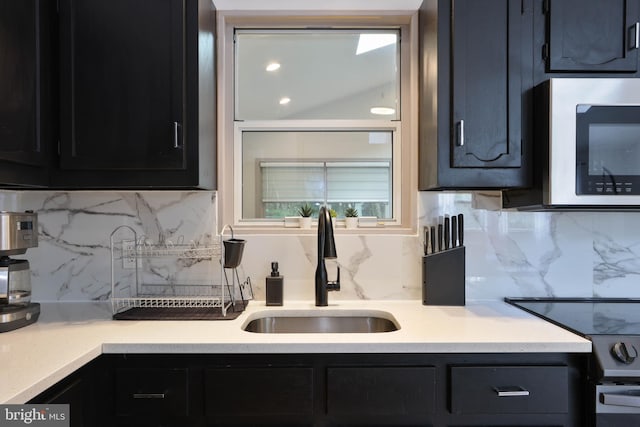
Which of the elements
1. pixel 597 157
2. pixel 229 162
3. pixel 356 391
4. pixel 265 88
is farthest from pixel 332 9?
pixel 356 391

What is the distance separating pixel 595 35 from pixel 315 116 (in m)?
1.19

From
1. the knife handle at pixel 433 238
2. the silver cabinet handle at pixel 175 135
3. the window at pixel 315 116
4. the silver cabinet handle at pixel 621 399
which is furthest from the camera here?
the window at pixel 315 116

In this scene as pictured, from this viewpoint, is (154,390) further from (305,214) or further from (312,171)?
(312,171)

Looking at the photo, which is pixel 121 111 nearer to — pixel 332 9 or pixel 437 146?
pixel 332 9

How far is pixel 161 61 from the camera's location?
152cm

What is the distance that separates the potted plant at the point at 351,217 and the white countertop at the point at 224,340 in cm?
54

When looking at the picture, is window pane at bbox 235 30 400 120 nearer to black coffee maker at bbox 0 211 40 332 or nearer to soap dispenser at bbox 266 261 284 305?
soap dispenser at bbox 266 261 284 305

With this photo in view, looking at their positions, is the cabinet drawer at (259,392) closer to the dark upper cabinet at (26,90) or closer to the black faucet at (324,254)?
the black faucet at (324,254)

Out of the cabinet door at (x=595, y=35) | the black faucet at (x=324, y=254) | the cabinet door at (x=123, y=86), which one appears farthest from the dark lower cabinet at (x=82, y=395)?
the cabinet door at (x=595, y=35)

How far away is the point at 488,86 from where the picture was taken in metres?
1.54

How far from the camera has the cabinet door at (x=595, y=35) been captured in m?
1.53

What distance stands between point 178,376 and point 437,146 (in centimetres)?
122

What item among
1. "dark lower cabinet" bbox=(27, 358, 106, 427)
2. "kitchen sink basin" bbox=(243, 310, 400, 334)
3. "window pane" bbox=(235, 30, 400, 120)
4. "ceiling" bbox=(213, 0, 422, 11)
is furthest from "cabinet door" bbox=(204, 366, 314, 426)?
"ceiling" bbox=(213, 0, 422, 11)

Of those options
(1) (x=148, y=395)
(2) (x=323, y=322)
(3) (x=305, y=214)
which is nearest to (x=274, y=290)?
(2) (x=323, y=322)
